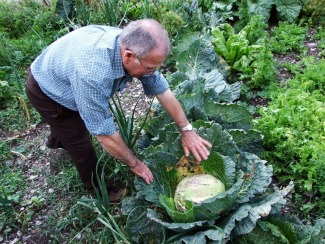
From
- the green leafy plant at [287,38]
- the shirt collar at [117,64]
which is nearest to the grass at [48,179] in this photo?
the green leafy plant at [287,38]

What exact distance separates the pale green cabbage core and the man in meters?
0.14

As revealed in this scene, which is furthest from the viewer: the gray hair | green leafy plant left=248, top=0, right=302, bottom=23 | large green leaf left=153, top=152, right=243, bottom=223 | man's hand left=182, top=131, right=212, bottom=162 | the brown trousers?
green leafy plant left=248, top=0, right=302, bottom=23

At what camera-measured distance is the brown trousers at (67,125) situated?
2475mm

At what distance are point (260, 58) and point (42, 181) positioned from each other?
2301 millimetres

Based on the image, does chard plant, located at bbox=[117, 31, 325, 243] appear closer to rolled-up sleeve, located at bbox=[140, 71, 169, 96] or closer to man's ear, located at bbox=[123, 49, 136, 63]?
rolled-up sleeve, located at bbox=[140, 71, 169, 96]

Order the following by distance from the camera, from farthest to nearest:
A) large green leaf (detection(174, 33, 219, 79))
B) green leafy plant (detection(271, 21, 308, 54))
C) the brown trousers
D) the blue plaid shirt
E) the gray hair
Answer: green leafy plant (detection(271, 21, 308, 54)) < large green leaf (detection(174, 33, 219, 79)) < the brown trousers < the blue plaid shirt < the gray hair

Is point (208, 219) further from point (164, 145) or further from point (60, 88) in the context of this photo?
point (60, 88)

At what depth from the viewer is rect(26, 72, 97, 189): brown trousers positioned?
247 cm

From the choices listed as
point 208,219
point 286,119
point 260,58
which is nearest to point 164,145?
point 208,219

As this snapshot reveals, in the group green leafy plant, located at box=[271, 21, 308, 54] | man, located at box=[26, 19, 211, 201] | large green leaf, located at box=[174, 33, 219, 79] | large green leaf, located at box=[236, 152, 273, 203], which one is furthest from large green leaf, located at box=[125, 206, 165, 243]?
green leafy plant, located at box=[271, 21, 308, 54]

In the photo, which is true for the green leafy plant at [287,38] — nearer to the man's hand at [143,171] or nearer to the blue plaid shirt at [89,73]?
the blue plaid shirt at [89,73]

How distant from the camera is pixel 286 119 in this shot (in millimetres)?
2885

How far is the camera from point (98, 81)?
1.97m

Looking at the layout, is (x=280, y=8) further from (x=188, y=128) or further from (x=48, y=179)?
(x=48, y=179)
